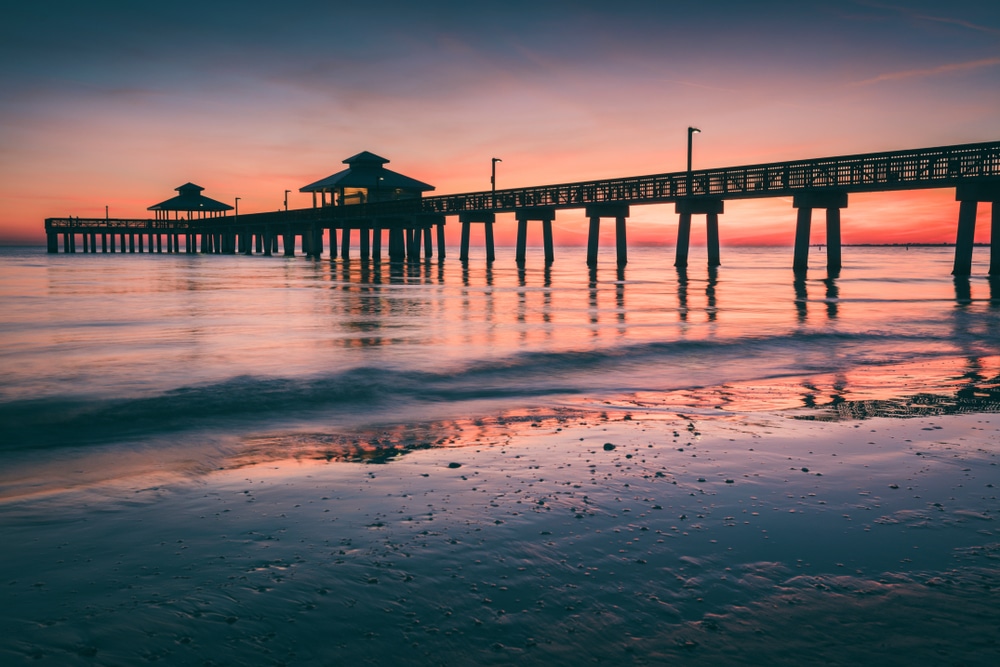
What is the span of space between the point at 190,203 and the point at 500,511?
99.9 meters

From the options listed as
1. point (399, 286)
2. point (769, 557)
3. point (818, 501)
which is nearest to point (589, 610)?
point (769, 557)

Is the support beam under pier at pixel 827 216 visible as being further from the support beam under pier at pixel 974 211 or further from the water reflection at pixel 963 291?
the water reflection at pixel 963 291

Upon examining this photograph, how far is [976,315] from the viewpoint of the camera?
18953 millimetres

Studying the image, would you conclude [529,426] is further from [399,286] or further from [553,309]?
[399,286]

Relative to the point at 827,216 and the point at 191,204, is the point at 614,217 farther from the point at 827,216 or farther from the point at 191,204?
the point at 191,204

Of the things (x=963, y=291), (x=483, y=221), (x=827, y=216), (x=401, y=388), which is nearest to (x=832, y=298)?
(x=963, y=291)

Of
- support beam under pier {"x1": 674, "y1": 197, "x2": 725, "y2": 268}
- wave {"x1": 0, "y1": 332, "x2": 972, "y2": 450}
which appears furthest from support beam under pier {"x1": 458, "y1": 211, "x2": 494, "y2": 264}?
wave {"x1": 0, "y1": 332, "x2": 972, "y2": 450}

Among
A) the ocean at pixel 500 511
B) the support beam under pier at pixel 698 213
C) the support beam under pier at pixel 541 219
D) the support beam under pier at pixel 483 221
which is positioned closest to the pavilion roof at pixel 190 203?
the support beam under pier at pixel 483 221

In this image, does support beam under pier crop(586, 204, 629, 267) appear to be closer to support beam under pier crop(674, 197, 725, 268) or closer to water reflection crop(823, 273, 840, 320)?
support beam under pier crop(674, 197, 725, 268)

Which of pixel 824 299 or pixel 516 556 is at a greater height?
pixel 824 299

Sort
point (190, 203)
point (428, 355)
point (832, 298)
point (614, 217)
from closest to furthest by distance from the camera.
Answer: point (428, 355) < point (832, 298) < point (614, 217) < point (190, 203)

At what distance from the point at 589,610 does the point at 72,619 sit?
7.57ft

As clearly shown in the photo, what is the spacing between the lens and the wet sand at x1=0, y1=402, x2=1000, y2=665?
124 inches

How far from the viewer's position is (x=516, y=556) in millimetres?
4004
